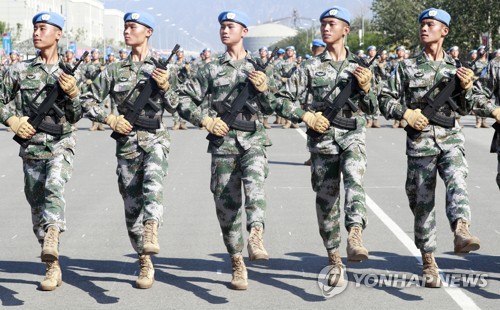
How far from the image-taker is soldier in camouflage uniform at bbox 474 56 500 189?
29.3ft

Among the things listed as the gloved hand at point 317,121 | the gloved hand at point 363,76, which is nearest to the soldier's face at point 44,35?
the gloved hand at point 317,121

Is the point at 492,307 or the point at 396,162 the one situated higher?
the point at 396,162

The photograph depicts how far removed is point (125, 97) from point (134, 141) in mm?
359

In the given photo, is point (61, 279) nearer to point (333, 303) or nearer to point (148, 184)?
point (148, 184)

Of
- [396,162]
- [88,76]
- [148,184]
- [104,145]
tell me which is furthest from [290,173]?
[88,76]

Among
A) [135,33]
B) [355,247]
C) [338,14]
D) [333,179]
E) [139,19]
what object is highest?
[338,14]

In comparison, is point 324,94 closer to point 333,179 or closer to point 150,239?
point 333,179

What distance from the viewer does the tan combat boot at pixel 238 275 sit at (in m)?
8.78

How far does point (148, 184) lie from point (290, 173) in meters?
9.26

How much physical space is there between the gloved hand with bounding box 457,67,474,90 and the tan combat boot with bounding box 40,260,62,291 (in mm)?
3396

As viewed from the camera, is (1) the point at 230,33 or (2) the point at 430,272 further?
(1) the point at 230,33

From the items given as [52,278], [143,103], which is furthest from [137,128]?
[52,278]

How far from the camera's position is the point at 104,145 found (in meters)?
24.9

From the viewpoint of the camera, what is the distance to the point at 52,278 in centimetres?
886
